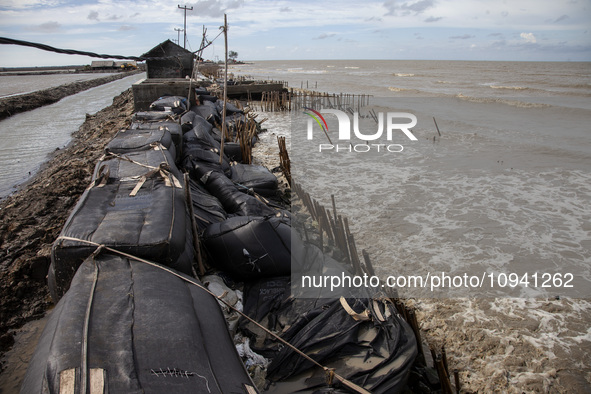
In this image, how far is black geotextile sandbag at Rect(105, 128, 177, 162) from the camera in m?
4.31

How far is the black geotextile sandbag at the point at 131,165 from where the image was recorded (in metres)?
3.42

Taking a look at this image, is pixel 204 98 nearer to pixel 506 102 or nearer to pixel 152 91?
pixel 152 91

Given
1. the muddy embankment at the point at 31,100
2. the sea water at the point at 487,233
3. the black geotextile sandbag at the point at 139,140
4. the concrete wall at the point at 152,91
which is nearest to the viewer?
the sea water at the point at 487,233

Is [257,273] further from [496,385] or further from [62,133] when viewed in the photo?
[62,133]

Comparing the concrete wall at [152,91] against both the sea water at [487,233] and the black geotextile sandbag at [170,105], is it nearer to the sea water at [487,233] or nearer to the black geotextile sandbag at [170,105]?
the black geotextile sandbag at [170,105]

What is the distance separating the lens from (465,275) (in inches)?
161

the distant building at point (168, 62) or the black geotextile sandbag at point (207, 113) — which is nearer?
the black geotextile sandbag at point (207, 113)

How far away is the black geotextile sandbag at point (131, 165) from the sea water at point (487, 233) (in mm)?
2515

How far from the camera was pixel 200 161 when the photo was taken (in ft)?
17.7

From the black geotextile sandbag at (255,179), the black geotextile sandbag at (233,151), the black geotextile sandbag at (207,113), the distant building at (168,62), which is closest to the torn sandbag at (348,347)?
the black geotextile sandbag at (255,179)

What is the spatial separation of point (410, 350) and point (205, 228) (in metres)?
2.17

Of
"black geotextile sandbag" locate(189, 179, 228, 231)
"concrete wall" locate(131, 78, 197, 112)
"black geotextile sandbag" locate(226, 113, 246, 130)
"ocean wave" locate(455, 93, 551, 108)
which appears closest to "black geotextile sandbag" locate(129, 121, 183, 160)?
"black geotextile sandbag" locate(189, 179, 228, 231)

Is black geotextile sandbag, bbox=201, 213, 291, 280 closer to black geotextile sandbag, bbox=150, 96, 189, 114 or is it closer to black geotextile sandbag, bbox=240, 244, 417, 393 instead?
black geotextile sandbag, bbox=240, 244, 417, 393

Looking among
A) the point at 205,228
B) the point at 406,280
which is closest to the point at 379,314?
the point at 406,280
